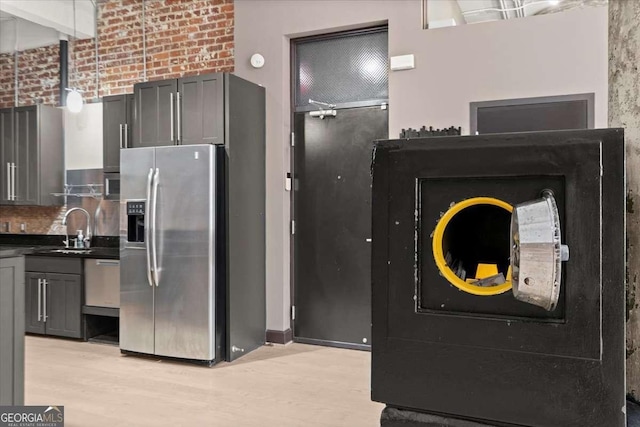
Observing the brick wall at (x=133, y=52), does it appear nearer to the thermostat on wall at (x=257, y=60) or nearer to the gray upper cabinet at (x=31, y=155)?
the thermostat on wall at (x=257, y=60)

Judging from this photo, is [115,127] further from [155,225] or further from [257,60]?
[257,60]

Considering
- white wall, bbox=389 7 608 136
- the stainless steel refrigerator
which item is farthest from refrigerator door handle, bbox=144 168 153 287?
white wall, bbox=389 7 608 136

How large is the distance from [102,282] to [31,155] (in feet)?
5.84

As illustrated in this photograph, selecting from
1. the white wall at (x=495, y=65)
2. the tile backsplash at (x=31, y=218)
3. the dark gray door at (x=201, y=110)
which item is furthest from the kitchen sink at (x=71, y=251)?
the white wall at (x=495, y=65)

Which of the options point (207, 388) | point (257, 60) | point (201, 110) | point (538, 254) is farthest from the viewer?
point (257, 60)

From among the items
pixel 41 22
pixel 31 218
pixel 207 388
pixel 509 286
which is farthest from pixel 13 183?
pixel 509 286

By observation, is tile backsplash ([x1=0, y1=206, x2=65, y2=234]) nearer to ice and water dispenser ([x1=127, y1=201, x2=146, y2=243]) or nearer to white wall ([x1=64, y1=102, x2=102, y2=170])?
white wall ([x1=64, y1=102, x2=102, y2=170])

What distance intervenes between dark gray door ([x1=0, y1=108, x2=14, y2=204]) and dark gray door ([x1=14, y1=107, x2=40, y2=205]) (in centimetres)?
10

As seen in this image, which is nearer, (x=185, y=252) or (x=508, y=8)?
(x=508, y=8)

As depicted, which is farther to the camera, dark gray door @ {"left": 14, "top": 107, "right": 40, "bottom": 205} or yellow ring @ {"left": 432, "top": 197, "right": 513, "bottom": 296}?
dark gray door @ {"left": 14, "top": 107, "right": 40, "bottom": 205}

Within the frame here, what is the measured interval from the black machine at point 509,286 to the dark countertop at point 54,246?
13.5ft

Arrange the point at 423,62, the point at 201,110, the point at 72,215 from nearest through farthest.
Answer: the point at 423,62
the point at 201,110
the point at 72,215

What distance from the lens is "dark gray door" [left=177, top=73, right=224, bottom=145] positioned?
390 centimetres

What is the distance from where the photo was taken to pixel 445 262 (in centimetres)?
86
